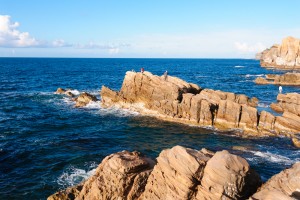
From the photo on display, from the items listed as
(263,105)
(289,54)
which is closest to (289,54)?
(289,54)

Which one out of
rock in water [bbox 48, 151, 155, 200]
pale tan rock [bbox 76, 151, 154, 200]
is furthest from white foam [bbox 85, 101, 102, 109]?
pale tan rock [bbox 76, 151, 154, 200]

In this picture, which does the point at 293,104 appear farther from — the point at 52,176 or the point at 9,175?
the point at 9,175

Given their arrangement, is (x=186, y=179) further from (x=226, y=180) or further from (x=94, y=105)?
(x=94, y=105)

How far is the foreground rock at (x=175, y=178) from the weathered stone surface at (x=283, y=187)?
3.94 feet

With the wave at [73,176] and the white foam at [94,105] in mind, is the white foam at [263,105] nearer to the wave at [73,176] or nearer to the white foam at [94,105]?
the white foam at [94,105]

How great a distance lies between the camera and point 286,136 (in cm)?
3869

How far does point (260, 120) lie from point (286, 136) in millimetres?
3836

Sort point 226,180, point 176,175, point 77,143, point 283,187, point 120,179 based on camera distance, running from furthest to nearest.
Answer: point 77,143 → point 120,179 → point 176,175 → point 226,180 → point 283,187

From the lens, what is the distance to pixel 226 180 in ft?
48.4

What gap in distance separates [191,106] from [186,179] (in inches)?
1142

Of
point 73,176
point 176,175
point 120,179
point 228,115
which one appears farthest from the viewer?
point 228,115

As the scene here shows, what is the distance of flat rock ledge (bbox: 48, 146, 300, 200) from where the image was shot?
14711 mm

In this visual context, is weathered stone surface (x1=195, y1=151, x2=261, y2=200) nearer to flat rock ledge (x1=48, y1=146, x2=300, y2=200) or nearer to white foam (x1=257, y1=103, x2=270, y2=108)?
flat rock ledge (x1=48, y1=146, x2=300, y2=200)

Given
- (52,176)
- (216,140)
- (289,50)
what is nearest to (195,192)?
(52,176)
